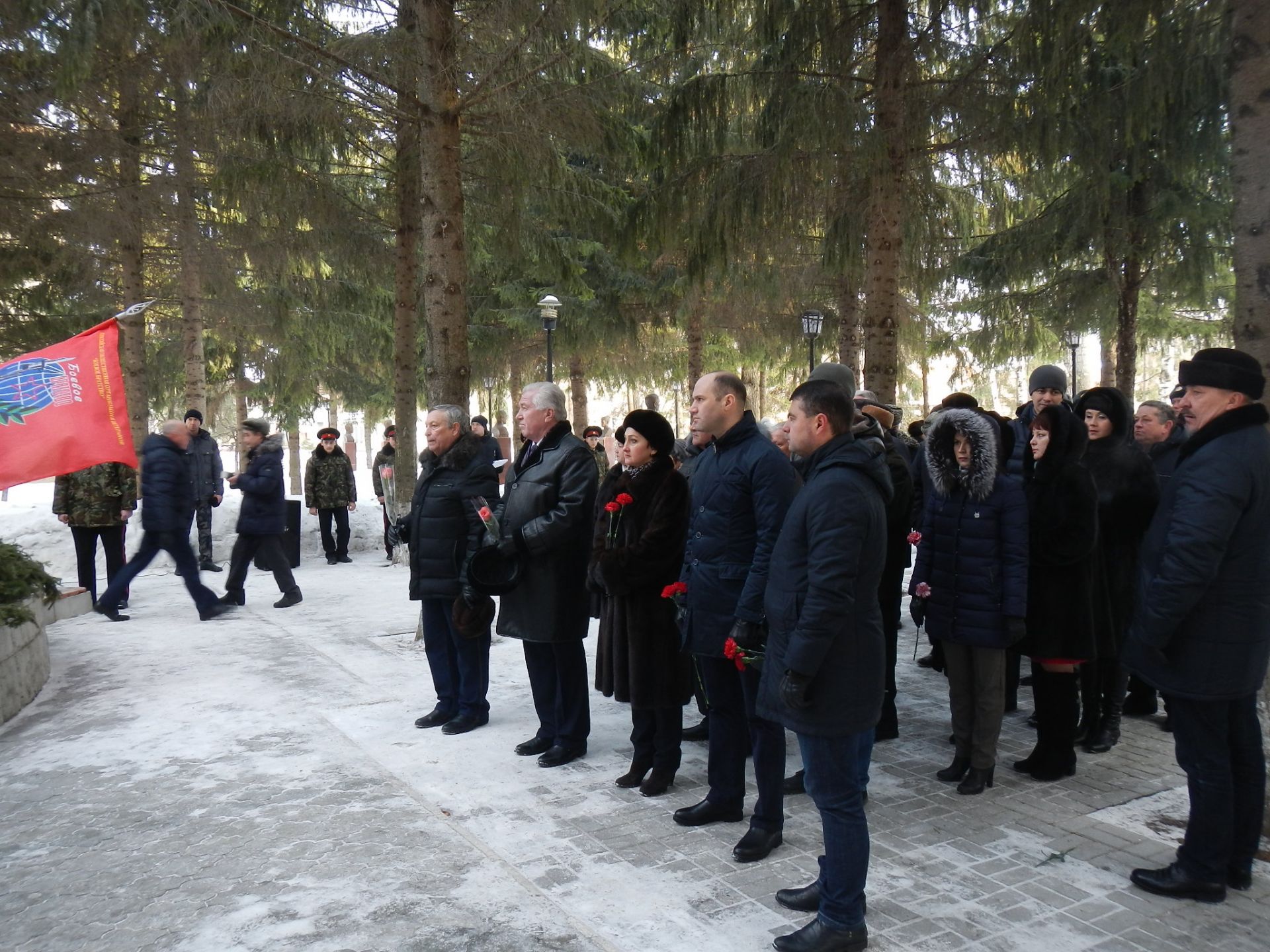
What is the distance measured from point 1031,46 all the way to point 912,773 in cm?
584

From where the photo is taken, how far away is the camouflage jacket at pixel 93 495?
32.4 ft

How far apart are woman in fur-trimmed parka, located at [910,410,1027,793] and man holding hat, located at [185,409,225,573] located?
31.3 ft

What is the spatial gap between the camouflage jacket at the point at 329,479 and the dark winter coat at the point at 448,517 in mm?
7839

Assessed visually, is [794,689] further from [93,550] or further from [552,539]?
[93,550]

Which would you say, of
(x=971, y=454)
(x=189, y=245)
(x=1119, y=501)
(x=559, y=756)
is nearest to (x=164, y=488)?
(x=189, y=245)

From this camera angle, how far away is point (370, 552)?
1487 centimetres

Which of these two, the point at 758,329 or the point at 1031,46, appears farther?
the point at 758,329

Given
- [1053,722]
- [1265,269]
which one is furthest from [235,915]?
[1265,269]

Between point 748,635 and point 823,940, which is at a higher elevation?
point 748,635

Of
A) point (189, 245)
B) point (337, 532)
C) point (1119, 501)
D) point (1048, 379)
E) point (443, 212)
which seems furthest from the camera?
point (337, 532)

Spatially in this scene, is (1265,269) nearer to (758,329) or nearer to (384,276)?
(384,276)

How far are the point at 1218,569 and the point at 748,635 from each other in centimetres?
176

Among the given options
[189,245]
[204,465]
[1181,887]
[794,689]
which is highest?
[189,245]

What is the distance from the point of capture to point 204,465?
1218cm
